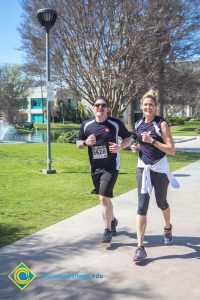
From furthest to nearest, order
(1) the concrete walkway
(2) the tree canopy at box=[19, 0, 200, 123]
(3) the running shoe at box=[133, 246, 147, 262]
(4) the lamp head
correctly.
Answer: (2) the tree canopy at box=[19, 0, 200, 123], (4) the lamp head, (3) the running shoe at box=[133, 246, 147, 262], (1) the concrete walkway

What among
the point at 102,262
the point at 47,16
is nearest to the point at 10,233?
the point at 102,262

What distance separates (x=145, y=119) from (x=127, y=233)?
5.47 feet

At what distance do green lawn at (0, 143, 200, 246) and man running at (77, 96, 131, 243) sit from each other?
48.8 inches

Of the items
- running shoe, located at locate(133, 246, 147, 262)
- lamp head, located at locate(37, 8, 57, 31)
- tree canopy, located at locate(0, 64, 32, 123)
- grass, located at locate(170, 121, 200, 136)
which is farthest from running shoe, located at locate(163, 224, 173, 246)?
tree canopy, located at locate(0, 64, 32, 123)

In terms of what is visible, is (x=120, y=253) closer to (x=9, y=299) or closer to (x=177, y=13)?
(x=9, y=299)

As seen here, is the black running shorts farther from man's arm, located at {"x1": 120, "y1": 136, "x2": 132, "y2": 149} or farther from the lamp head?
the lamp head

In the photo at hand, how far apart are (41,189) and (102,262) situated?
4.65m

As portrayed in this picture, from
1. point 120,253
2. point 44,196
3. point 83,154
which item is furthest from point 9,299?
point 83,154

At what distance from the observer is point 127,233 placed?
18.8 ft

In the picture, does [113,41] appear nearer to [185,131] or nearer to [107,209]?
[107,209]

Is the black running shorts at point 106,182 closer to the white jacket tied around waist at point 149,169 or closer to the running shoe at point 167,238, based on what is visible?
the white jacket tied around waist at point 149,169

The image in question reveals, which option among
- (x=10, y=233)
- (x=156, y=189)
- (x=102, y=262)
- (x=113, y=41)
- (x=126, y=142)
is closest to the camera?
(x=102, y=262)

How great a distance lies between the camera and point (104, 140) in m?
5.23

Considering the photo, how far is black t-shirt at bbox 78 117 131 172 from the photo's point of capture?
5.24 metres
